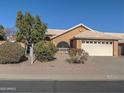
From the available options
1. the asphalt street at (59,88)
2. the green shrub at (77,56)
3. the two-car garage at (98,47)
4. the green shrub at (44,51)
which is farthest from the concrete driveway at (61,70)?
the two-car garage at (98,47)

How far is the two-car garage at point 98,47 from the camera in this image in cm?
4284

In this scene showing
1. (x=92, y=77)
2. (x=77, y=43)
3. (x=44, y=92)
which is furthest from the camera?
(x=77, y=43)

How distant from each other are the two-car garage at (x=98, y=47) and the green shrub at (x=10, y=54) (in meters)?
12.8

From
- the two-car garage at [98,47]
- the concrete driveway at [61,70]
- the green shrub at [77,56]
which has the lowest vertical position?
the concrete driveway at [61,70]

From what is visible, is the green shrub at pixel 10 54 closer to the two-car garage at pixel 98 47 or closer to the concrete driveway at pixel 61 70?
the concrete driveway at pixel 61 70

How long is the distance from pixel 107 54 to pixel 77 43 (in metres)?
4.58

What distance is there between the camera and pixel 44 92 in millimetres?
12094

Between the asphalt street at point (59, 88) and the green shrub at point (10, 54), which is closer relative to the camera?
the asphalt street at point (59, 88)

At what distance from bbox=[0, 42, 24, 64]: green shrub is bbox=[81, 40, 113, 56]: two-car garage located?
504 inches

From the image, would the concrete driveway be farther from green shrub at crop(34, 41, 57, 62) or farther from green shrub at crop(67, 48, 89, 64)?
green shrub at crop(34, 41, 57, 62)

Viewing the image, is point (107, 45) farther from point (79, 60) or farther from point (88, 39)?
point (79, 60)

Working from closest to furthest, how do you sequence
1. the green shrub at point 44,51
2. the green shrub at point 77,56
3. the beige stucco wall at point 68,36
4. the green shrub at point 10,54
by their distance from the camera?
the green shrub at point 10,54
the green shrub at point 77,56
the green shrub at point 44,51
the beige stucco wall at point 68,36

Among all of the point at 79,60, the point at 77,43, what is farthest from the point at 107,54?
the point at 79,60

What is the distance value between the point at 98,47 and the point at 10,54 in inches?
613
